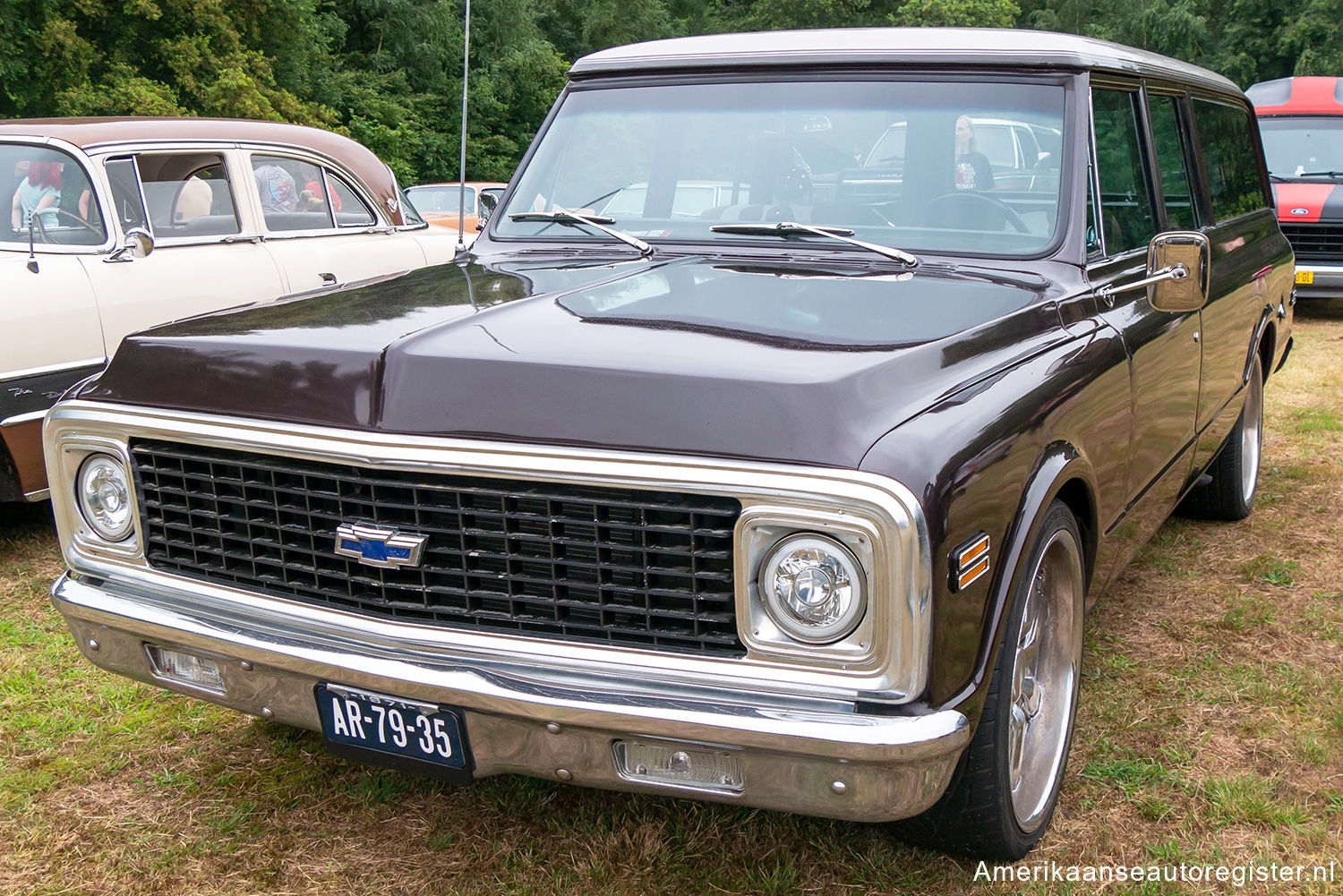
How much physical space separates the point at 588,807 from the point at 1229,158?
389 cm

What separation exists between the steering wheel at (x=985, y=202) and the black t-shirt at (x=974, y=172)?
2 centimetres

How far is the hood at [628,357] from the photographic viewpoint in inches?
85.6

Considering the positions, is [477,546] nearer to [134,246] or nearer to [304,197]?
[134,246]

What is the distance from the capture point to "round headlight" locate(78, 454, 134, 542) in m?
2.77

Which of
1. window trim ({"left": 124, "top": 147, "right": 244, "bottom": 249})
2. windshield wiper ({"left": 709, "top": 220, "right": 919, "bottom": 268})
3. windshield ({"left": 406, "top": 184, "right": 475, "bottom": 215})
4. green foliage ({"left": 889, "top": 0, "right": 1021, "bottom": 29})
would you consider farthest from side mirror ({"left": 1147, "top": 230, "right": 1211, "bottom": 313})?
green foliage ({"left": 889, "top": 0, "right": 1021, "bottom": 29})

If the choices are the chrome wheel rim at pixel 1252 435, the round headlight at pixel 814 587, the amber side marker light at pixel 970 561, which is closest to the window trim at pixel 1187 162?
the chrome wheel rim at pixel 1252 435

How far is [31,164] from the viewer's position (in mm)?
5633

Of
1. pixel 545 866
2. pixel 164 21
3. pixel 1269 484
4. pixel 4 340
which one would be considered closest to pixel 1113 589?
pixel 1269 484

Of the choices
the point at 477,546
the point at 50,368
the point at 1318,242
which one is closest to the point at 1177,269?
the point at 477,546

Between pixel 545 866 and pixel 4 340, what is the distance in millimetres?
3449

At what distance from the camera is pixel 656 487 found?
2.13 metres

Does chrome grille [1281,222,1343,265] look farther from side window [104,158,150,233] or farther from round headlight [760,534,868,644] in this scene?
round headlight [760,534,868,644]

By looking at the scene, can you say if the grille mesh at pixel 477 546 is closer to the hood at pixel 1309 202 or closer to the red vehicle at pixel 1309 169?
the red vehicle at pixel 1309 169

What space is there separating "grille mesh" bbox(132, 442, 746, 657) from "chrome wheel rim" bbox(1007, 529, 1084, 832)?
0.89 metres
